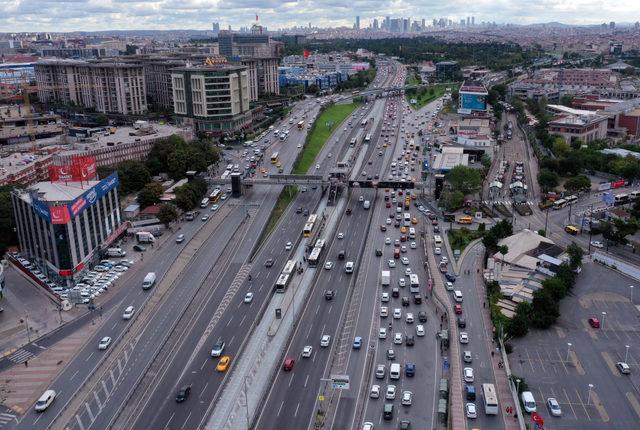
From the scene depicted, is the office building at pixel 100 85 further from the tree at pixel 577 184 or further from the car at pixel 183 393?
the car at pixel 183 393

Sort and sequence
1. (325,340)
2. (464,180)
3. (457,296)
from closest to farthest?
(325,340) → (457,296) → (464,180)

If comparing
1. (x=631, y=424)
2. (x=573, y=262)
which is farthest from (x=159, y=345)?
(x=573, y=262)

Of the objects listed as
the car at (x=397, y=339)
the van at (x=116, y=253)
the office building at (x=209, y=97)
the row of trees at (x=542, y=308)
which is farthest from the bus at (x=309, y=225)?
the office building at (x=209, y=97)

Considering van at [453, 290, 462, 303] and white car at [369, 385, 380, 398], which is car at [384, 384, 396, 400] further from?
van at [453, 290, 462, 303]

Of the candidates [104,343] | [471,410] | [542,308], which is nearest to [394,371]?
[471,410]

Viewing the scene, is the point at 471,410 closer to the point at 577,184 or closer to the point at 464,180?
the point at 464,180

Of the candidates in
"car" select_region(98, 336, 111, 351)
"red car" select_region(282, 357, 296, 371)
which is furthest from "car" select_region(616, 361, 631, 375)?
"car" select_region(98, 336, 111, 351)
